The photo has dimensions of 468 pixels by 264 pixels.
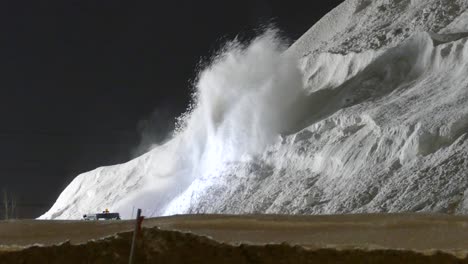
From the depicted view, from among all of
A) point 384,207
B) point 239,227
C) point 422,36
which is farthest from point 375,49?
point 239,227

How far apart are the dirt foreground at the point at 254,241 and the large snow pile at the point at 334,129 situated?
5262mm

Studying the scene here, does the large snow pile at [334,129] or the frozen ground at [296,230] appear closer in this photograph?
the frozen ground at [296,230]

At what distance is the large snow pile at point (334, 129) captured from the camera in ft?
43.7

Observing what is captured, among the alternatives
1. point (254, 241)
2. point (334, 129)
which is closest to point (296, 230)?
point (254, 241)

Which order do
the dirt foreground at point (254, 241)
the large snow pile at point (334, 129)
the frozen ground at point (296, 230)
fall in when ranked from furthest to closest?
the large snow pile at point (334, 129), the frozen ground at point (296, 230), the dirt foreground at point (254, 241)

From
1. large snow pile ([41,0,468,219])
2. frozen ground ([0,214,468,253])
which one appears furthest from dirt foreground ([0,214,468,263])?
large snow pile ([41,0,468,219])

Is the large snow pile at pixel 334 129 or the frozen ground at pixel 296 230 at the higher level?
the large snow pile at pixel 334 129

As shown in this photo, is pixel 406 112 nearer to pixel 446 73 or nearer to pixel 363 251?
pixel 446 73

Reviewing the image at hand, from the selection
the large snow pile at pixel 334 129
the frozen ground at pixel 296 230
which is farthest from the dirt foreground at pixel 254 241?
the large snow pile at pixel 334 129

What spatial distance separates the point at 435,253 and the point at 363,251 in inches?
19.7

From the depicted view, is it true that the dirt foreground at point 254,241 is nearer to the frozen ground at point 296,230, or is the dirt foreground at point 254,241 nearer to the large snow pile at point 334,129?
the frozen ground at point 296,230

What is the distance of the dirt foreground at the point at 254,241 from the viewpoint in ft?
19.1

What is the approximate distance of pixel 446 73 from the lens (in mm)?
15992

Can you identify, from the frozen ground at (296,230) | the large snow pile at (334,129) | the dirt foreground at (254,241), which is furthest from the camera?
the large snow pile at (334,129)
